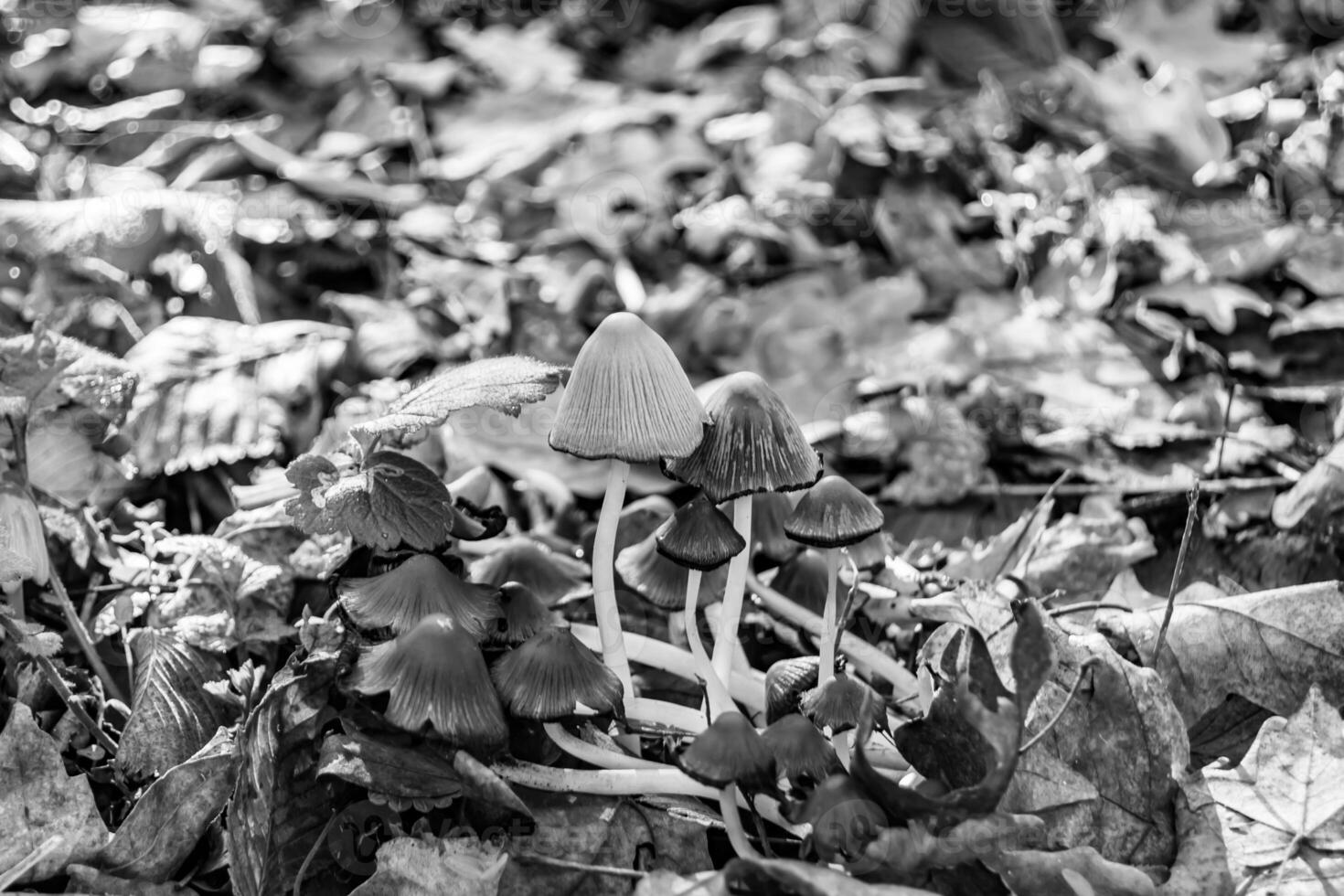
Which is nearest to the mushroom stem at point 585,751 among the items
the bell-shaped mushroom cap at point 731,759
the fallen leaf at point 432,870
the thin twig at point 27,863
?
the fallen leaf at point 432,870

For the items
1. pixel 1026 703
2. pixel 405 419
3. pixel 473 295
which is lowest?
pixel 473 295

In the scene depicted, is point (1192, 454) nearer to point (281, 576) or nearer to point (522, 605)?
point (522, 605)

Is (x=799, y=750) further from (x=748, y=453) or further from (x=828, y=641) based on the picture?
(x=748, y=453)

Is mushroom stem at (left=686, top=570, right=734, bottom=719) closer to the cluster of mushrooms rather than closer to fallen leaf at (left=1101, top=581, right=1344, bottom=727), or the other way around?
the cluster of mushrooms

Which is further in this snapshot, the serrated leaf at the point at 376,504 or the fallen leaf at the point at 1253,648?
the fallen leaf at the point at 1253,648

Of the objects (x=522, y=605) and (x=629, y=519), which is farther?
(x=629, y=519)

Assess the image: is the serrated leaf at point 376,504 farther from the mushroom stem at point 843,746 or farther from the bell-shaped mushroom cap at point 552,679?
the mushroom stem at point 843,746

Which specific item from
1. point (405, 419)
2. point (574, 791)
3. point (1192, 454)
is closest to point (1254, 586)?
point (1192, 454)
